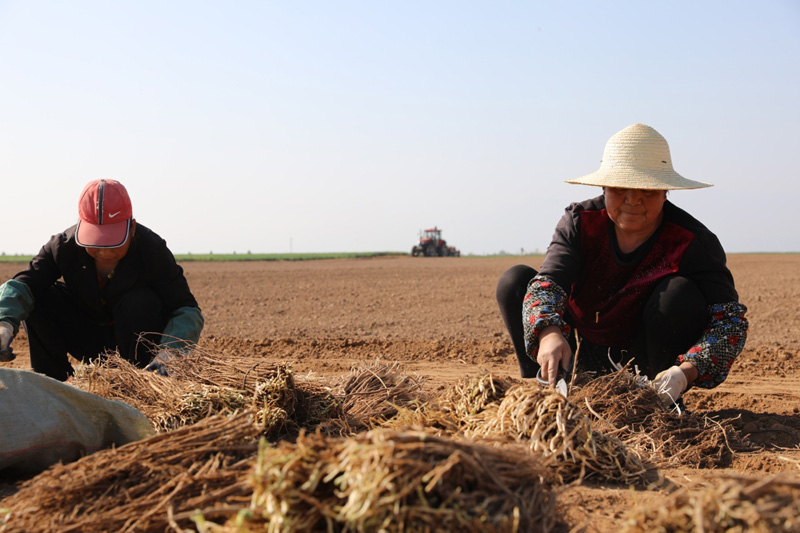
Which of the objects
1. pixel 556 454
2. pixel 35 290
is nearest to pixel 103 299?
pixel 35 290

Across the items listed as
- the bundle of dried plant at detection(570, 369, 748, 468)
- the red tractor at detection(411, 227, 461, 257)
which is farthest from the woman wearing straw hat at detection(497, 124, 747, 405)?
the red tractor at detection(411, 227, 461, 257)

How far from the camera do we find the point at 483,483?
1660 millimetres

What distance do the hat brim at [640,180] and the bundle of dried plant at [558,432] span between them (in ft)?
4.30

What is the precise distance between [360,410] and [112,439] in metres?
1.18

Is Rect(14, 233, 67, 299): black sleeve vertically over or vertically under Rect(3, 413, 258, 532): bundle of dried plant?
over

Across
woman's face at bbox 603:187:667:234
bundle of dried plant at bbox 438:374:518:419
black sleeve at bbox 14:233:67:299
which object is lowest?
bundle of dried plant at bbox 438:374:518:419

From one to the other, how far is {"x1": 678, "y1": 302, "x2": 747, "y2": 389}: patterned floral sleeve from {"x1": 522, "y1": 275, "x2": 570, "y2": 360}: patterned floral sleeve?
654 mm

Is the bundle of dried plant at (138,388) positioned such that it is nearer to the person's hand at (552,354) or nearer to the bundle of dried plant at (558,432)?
the bundle of dried plant at (558,432)

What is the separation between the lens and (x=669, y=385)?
3.34 metres

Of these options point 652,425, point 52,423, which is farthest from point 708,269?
point 52,423

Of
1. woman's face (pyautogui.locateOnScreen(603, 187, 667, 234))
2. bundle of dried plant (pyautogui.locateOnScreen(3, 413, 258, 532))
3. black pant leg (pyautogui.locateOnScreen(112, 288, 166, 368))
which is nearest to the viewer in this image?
bundle of dried plant (pyautogui.locateOnScreen(3, 413, 258, 532))

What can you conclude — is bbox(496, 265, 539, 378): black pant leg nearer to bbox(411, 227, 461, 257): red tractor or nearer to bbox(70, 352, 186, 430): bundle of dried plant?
bbox(70, 352, 186, 430): bundle of dried plant

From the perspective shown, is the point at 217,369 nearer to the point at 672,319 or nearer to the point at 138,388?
the point at 138,388

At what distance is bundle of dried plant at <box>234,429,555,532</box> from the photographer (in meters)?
1.49
